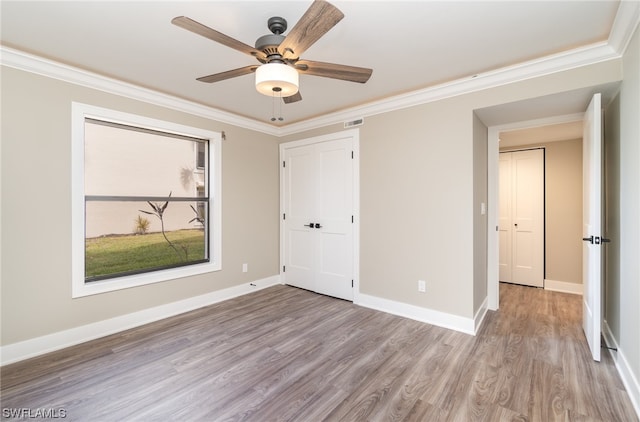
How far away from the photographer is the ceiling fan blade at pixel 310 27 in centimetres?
137

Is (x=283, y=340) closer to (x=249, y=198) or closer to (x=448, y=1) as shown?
(x=249, y=198)

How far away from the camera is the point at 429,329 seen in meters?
2.88

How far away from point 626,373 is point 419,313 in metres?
1.54

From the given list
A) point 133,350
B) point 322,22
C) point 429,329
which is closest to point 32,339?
point 133,350

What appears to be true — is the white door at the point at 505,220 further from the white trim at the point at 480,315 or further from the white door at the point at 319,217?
the white door at the point at 319,217

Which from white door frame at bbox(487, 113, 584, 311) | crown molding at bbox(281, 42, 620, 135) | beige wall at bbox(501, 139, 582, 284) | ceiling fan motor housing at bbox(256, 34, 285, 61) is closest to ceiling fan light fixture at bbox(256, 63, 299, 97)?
ceiling fan motor housing at bbox(256, 34, 285, 61)

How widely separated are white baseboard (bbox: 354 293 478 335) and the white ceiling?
7.82ft

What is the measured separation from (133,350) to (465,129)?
12.1ft

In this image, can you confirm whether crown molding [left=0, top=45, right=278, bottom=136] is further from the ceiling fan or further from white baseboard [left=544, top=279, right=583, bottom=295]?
white baseboard [left=544, top=279, right=583, bottom=295]

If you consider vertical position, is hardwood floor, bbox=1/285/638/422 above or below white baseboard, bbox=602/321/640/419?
below

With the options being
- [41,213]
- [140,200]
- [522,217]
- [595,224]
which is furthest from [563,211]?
[41,213]

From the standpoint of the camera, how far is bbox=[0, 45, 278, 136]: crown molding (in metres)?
2.26

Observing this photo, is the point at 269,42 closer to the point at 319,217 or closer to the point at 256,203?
the point at 319,217

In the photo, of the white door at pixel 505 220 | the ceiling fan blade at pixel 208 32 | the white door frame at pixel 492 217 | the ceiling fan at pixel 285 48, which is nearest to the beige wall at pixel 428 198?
the white door frame at pixel 492 217
